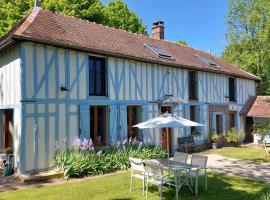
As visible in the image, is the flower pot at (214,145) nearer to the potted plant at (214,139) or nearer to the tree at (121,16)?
the potted plant at (214,139)

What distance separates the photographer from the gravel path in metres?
9.58

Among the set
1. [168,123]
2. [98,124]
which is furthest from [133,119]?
[168,123]

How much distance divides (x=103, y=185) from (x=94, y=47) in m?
5.57

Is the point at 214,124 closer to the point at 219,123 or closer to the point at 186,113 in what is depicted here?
the point at 219,123

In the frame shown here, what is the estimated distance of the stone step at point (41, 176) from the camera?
879 cm

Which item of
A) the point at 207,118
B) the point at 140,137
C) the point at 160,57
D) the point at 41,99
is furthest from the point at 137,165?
the point at 207,118

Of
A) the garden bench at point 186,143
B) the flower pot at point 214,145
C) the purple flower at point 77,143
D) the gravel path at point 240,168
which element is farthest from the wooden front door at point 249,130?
the purple flower at point 77,143

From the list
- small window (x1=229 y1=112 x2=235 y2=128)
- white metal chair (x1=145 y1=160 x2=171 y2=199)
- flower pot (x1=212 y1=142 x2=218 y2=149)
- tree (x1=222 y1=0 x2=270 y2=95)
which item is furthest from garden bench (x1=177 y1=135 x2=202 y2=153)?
tree (x1=222 y1=0 x2=270 y2=95)

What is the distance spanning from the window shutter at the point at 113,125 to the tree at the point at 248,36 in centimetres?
2040

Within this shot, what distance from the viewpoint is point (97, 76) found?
1186 cm

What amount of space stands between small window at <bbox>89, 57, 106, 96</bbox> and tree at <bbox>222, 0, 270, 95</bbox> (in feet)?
67.4

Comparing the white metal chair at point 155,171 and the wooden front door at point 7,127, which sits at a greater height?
the wooden front door at point 7,127

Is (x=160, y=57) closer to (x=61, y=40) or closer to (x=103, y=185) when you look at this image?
(x=61, y=40)

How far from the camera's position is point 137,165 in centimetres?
764
